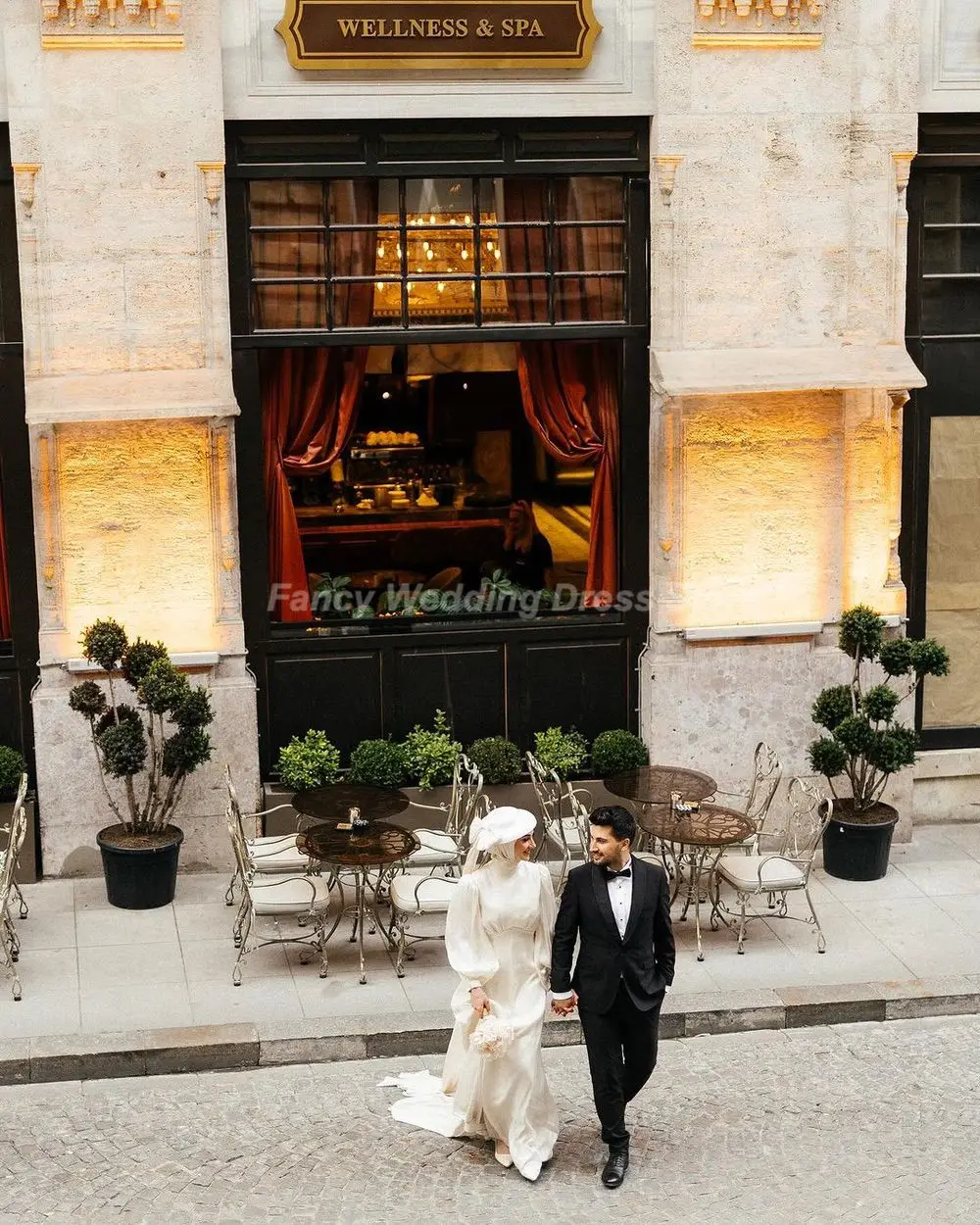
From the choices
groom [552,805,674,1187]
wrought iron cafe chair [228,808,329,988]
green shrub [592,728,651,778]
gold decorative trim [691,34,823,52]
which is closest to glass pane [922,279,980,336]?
gold decorative trim [691,34,823,52]

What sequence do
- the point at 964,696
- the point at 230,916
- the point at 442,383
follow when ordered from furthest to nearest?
the point at 964,696, the point at 442,383, the point at 230,916

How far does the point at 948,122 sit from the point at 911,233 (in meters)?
0.83

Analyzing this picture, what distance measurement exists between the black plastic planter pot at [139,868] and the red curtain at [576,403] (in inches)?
157

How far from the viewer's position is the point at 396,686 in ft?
41.4

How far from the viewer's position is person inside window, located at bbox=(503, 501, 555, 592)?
42.1 feet

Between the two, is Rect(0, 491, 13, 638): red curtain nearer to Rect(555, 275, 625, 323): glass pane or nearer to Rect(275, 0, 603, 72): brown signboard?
Rect(275, 0, 603, 72): brown signboard

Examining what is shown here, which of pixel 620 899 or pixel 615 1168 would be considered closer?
pixel 620 899

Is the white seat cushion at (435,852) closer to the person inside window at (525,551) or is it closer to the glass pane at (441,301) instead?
the person inside window at (525,551)

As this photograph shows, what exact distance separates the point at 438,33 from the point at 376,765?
5.07 m

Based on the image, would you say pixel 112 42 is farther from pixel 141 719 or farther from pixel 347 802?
pixel 347 802

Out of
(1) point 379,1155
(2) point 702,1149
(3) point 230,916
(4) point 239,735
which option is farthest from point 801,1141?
(4) point 239,735

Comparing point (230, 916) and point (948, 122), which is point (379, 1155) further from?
point (948, 122)

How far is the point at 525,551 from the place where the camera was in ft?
42.2

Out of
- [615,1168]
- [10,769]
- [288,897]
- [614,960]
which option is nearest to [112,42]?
[10,769]
